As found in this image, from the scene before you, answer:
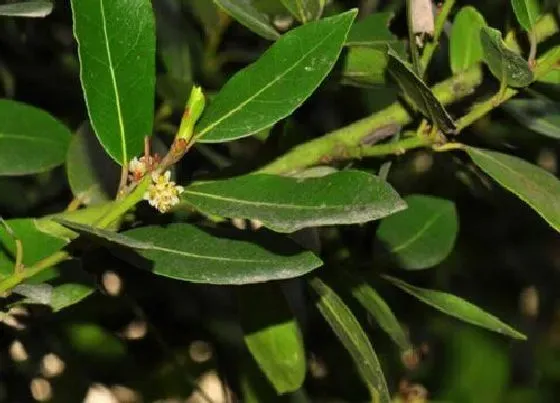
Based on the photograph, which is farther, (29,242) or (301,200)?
(29,242)

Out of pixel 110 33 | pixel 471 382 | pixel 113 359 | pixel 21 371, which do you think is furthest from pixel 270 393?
pixel 110 33

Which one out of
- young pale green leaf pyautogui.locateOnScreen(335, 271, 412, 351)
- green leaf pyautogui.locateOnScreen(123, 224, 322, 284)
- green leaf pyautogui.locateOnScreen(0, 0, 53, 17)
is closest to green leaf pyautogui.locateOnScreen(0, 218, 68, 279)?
green leaf pyautogui.locateOnScreen(123, 224, 322, 284)

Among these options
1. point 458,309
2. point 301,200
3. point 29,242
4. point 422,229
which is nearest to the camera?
point 301,200

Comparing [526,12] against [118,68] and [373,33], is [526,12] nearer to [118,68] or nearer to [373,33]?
[373,33]

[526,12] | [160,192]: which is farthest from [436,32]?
[160,192]

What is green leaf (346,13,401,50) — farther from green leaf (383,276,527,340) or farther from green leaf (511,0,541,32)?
green leaf (383,276,527,340)

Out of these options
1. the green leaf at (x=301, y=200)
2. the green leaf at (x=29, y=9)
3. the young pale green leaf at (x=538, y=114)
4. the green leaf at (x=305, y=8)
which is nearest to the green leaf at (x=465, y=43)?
the young pale green leaf at (x=538, y=114)

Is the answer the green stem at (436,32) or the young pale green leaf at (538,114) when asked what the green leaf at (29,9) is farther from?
the young pale green leaf at (538,114)
